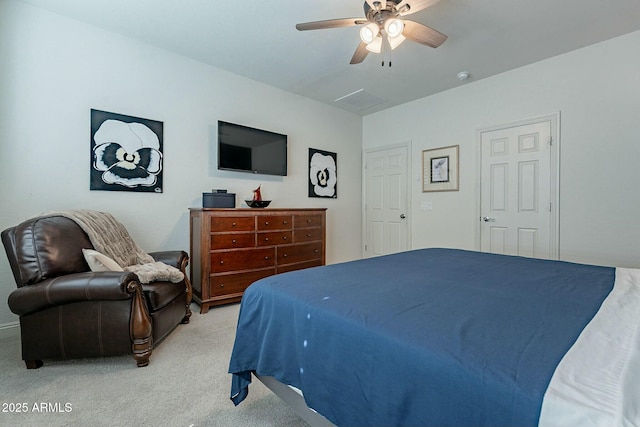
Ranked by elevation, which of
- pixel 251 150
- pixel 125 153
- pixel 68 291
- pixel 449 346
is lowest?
pixel 68 291

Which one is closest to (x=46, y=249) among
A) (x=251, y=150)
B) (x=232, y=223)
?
(x=232, y=223)

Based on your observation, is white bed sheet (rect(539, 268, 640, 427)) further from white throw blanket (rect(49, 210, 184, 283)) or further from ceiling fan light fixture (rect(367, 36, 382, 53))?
white throw blanket (rect(49, 210, 184, 283))

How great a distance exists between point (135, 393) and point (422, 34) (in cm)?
311

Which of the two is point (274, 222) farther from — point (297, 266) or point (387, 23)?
point (387, 23)

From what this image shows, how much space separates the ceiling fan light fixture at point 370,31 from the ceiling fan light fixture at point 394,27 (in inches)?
2.9

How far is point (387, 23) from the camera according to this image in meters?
2.05

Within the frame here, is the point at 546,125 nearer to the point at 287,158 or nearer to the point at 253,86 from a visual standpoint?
the point at 287,158

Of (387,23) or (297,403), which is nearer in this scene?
(297,403)

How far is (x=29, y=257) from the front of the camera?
6.00ft

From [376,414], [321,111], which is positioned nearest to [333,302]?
[376,414]

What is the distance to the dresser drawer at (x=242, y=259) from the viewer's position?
9.49 ft

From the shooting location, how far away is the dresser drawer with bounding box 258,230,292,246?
3227 millimetres

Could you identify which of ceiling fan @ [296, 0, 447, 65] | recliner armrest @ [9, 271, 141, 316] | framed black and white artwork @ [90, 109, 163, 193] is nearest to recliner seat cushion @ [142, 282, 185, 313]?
recliner armrest @ [9, 271, 141, 316]

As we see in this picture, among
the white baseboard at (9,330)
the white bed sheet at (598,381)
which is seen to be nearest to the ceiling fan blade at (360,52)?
the white bed sheet at (598,381)
